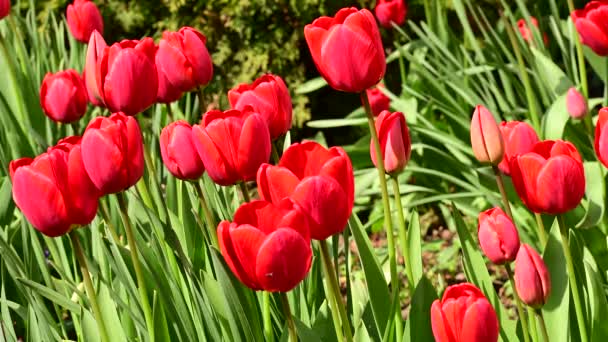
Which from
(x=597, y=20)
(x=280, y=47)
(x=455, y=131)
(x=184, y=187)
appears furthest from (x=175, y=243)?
(x=280, y=47)

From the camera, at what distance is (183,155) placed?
5.15ft

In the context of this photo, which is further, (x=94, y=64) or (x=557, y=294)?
(x=94, y=64)

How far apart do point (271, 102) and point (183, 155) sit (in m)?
0.17

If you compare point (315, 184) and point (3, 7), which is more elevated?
point (3, 7)

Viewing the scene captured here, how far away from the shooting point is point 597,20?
227cm

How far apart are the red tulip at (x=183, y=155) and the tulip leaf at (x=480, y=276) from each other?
43 cm

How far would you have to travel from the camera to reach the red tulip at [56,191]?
1.38 m

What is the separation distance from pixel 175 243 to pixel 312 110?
121 inches

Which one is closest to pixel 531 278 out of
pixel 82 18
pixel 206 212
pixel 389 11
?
pixel 206 212

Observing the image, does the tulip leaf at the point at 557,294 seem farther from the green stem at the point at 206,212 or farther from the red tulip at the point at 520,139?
the green stem at the point at 206,212

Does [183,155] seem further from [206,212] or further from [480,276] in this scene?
[480,276]

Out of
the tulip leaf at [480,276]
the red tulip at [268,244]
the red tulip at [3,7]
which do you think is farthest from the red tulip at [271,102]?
the red tulip at [3,7]

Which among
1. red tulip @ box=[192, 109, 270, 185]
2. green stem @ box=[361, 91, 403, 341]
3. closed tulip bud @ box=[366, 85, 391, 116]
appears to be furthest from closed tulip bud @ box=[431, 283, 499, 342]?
closed tulip bud @ box=[366, 85, 391, 116]

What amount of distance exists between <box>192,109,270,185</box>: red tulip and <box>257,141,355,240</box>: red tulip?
140 mm
